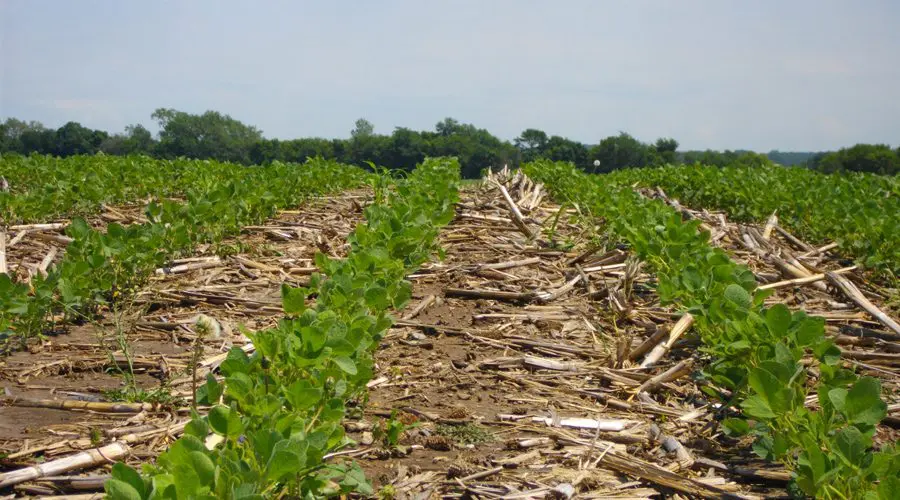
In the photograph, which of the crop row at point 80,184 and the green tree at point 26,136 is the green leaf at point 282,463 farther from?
the green tree at point 26,136

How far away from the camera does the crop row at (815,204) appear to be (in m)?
6.31

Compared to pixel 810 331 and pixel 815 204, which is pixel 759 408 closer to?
pixel 810 331

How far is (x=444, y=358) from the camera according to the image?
4328mm

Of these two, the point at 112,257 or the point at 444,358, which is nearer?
the point at 444,358

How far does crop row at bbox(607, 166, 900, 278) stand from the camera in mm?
6309

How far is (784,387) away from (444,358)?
1980 millimetres

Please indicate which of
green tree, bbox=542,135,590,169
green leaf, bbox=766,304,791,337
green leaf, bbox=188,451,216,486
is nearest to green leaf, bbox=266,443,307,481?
green leaf, bbox=188,451,216,486

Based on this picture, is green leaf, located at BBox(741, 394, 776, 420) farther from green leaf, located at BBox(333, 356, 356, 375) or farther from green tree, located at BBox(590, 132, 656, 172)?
green tree, located at BBox(590, 132, 656, 172)

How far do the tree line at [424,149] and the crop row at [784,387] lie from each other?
1021 cm

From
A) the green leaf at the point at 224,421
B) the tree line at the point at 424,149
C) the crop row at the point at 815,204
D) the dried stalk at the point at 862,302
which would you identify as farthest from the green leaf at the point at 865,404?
the tree line at the point at 424,149

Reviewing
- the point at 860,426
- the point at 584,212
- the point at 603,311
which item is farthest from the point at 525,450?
the point at 584,212

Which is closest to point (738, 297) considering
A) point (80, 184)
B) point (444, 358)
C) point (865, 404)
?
point (865, 404)

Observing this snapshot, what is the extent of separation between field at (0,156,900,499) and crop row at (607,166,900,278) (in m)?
0.05

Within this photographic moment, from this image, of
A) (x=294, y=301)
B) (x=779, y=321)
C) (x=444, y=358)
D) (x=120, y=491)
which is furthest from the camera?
(x=444, y=358)
